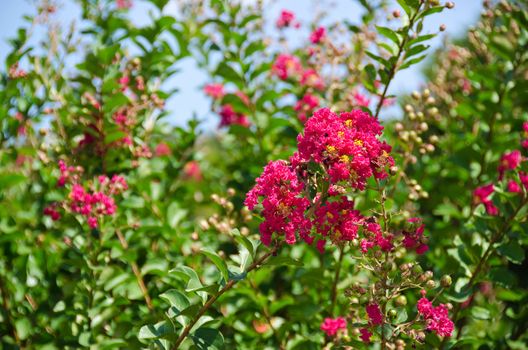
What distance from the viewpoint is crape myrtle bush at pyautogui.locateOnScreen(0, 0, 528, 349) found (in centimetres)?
151

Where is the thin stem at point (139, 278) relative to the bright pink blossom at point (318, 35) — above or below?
below

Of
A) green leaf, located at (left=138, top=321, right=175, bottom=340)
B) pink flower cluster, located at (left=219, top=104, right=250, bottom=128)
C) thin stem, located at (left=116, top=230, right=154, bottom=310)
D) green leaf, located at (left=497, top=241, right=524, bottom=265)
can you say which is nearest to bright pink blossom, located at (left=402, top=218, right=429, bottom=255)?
green leaf, located at (left=497, top=241, right=524, bottom=265)

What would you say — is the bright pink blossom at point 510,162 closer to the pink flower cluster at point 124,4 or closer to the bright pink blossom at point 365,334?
the bright pink blossom at point 365,334

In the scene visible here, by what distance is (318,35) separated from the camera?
9.87ft

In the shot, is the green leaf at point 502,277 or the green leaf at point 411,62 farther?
the green leaf at point 502,277

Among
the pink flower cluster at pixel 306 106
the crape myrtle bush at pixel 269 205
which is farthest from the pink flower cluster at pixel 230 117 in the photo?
the pink flower cluster at pixel 306 106

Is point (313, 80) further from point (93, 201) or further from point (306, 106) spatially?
point (93, 201)

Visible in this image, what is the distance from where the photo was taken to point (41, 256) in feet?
7.32

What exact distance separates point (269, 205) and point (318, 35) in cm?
183

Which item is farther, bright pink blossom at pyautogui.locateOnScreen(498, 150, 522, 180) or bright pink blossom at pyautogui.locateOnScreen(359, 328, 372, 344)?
bright pink blossom at pyautogui.locateOnScreen(498, 150, 522, 180)

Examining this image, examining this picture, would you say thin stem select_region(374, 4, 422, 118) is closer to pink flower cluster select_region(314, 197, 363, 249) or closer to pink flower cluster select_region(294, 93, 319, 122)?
pink flower cluster select_region(314, 197, 363, 249)

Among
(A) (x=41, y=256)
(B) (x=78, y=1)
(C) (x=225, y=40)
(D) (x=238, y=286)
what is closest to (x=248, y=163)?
(C) (x=225, y=40)

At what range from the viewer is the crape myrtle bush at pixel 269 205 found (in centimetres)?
151

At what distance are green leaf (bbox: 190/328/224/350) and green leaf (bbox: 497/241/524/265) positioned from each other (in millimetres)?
1163
